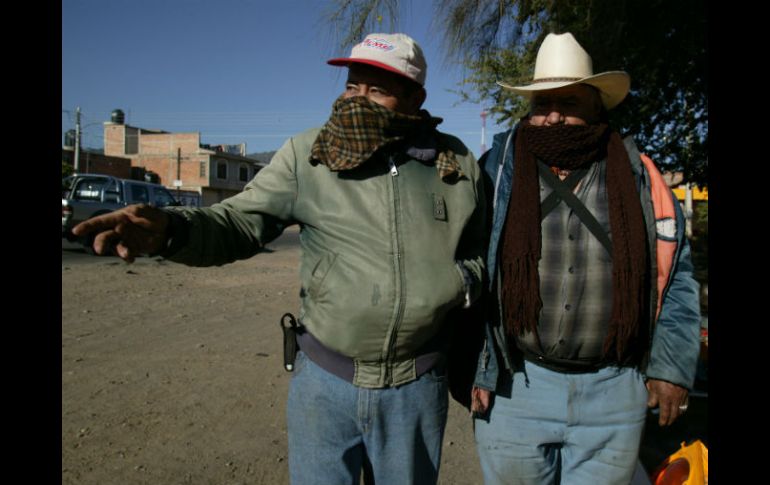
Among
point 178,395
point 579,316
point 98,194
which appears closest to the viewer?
point 579,316

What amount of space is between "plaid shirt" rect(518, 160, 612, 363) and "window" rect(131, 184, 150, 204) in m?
17.1

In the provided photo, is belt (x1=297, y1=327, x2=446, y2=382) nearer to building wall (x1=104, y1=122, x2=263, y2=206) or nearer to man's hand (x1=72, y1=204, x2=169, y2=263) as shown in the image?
man's hand (x1=72, y1=204, x2=169, y2=263)

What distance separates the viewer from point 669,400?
213 cm

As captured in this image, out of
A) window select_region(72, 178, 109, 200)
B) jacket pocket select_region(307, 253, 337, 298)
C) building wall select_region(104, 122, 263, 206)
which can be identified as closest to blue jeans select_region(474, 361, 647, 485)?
jacket pocket select_region(307, 253, 337, 298)

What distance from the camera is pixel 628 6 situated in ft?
14.8

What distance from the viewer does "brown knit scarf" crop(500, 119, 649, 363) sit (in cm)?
208

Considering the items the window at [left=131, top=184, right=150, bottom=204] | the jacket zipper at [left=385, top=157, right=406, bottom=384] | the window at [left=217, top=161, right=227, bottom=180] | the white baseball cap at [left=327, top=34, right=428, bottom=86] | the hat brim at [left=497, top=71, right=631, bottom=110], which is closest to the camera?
the jacket zipper at [left=385, top=157, right=406, bottom=384]

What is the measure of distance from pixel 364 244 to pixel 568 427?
3.50ft

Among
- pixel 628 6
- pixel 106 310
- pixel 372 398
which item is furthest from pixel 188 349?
pixel 628 6

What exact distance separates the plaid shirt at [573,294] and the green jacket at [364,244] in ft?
1.13

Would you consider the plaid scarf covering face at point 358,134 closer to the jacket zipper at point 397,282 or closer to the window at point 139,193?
the jacket zipper at point 397,282

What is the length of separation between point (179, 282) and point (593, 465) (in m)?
8.93

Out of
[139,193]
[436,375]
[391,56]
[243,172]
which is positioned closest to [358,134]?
[391,56]

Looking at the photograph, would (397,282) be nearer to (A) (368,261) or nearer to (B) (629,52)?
(A) (368,261)
